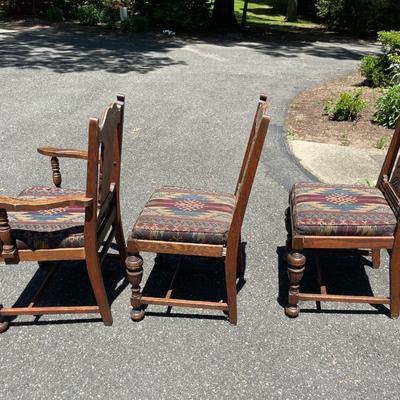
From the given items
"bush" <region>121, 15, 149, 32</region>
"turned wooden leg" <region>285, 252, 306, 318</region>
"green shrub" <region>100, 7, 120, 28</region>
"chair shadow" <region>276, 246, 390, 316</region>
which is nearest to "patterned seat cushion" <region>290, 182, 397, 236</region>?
"turned wooden leg" <region>285, 252, 306, 318</region>

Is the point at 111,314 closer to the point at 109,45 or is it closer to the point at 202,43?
the point at 109,45

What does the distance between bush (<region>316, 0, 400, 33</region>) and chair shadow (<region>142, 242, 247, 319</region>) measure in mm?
17207

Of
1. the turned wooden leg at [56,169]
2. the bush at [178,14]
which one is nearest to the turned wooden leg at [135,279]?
the turned wooden leg at [56,169]

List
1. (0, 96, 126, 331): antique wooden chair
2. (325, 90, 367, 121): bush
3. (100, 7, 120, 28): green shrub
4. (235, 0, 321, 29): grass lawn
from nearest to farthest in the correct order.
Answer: (0, 96, 126, 331): antique wooden chair
(325, 90, 367, 121): bush
(100, 7, 120, 28): green shrub
(235, 0, 321, 29): grass lawn

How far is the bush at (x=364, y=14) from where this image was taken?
17.5m

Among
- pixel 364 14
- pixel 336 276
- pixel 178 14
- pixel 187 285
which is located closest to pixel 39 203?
pixel 187 285

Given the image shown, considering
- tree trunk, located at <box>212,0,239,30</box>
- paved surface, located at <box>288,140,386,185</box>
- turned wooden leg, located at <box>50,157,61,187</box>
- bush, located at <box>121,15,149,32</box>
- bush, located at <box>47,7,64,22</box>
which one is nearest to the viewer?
turned wooden leg, located at <box>50,157,61,187</box>

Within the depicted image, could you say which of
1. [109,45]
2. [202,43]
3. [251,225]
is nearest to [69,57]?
[109,45]

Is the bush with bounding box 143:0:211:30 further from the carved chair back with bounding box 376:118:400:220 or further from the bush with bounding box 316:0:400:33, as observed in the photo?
the carved chair back with bounding box 376:118:400:220

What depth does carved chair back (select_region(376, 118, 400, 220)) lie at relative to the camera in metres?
3.08

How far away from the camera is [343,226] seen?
279 cm

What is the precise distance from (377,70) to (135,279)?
8424mm

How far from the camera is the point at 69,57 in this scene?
37.9ft

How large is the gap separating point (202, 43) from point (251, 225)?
12.1 metres
